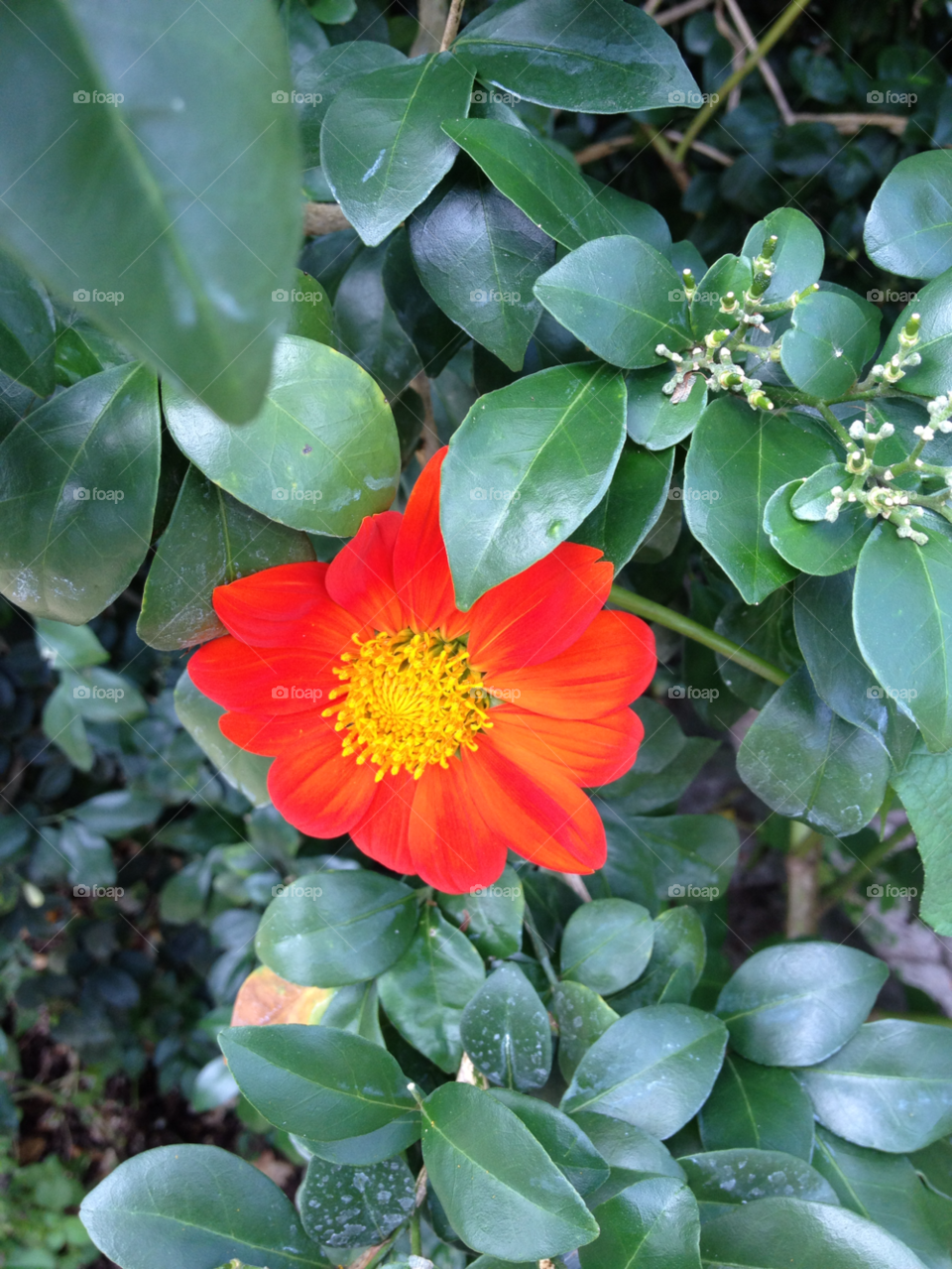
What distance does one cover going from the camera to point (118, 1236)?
541mm

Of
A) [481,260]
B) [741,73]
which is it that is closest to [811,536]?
[481,260]

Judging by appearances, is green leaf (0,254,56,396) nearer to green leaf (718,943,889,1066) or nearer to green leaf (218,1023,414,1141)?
green leaf (218,1023,414,1141)

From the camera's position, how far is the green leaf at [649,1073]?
0.62 metres

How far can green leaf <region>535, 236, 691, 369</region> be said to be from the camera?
0.50m

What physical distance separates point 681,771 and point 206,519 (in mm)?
623

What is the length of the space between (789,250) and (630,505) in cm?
19

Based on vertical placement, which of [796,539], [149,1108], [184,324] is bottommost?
[149,1108]

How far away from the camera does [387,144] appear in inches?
21.1

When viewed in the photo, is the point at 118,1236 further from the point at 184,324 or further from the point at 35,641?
the point at 35,641

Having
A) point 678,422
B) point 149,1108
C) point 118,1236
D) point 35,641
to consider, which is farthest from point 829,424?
point 149,1108

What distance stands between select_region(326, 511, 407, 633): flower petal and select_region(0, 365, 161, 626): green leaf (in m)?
Result: 0.13
